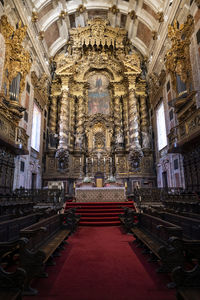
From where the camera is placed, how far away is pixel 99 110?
2138 cm

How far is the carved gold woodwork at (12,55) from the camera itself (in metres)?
11.9

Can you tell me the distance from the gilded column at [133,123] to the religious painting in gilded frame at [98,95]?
2.67 meters

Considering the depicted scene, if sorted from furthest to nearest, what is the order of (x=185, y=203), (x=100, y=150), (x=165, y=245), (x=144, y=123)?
1. (x=144, y=123)
2. (x=100, y=150)
3. (x=185, y=203)
4. (x=165, y=245)

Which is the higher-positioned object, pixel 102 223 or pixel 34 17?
pixel 34 17

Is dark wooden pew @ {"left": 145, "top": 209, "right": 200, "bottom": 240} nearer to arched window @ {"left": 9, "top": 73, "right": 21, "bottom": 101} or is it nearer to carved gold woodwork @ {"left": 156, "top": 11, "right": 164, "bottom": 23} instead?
arched window @ {"left": 9, "top": 73, "right": 21, "bottom": 101}

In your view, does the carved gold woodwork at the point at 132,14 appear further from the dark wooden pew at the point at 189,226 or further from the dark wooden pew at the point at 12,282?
the dark wooden pew at the point at 12,282

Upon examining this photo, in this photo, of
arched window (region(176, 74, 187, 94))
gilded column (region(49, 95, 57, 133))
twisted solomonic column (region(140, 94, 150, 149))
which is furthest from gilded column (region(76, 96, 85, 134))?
arched window (region(176, 74, 187, 94))

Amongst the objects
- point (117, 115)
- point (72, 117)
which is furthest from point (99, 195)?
point (72, 117)

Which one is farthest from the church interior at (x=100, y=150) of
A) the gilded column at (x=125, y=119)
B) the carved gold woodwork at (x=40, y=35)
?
the carved gold woodwork at (x=40, y=35)

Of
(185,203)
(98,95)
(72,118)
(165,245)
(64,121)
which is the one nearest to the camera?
(165,245)

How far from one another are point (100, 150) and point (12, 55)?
11.2 metres

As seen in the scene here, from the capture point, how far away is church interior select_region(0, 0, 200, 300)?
3.31m

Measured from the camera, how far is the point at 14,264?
4.14 metres

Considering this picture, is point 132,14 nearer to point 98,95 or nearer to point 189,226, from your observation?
point 98,95
